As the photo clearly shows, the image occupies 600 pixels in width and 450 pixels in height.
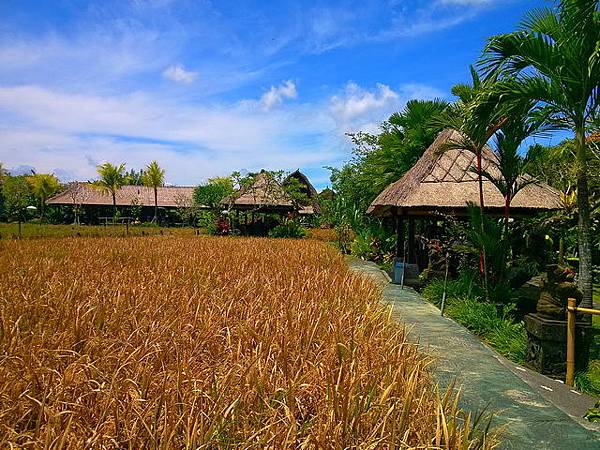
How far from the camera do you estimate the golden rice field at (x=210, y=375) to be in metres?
1.64

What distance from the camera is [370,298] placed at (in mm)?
4523

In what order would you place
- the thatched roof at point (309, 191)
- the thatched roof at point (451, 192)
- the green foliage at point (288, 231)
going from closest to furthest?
the thatched roof at point (451, 192) → the green foliage at point (288, 231) → the thatched roof at point (309, 191)

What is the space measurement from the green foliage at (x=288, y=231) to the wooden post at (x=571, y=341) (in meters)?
15.4

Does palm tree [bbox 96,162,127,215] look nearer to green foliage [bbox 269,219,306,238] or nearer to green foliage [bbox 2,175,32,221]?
green foliage [bbox 2,175,32,221]

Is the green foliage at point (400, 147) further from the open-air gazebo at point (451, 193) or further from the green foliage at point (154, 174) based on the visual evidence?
the green foliage at point (154, 174)

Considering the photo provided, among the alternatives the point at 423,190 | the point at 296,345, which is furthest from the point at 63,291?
the point at 423,190

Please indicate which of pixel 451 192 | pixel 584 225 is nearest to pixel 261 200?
pixel 451 192

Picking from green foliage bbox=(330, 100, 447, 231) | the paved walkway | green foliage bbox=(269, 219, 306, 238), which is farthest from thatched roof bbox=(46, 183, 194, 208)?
the paved walkway

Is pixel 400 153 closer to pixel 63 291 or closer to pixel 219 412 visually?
pixel 63 291

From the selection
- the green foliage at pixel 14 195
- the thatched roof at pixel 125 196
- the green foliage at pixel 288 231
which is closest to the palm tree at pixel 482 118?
the green foliage at pixel 288 231

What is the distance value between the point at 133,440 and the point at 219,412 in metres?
0.32

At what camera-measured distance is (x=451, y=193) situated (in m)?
8.84

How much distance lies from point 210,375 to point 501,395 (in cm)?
205

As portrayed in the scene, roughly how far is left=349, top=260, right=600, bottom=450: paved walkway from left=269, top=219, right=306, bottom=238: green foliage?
14.4 m
